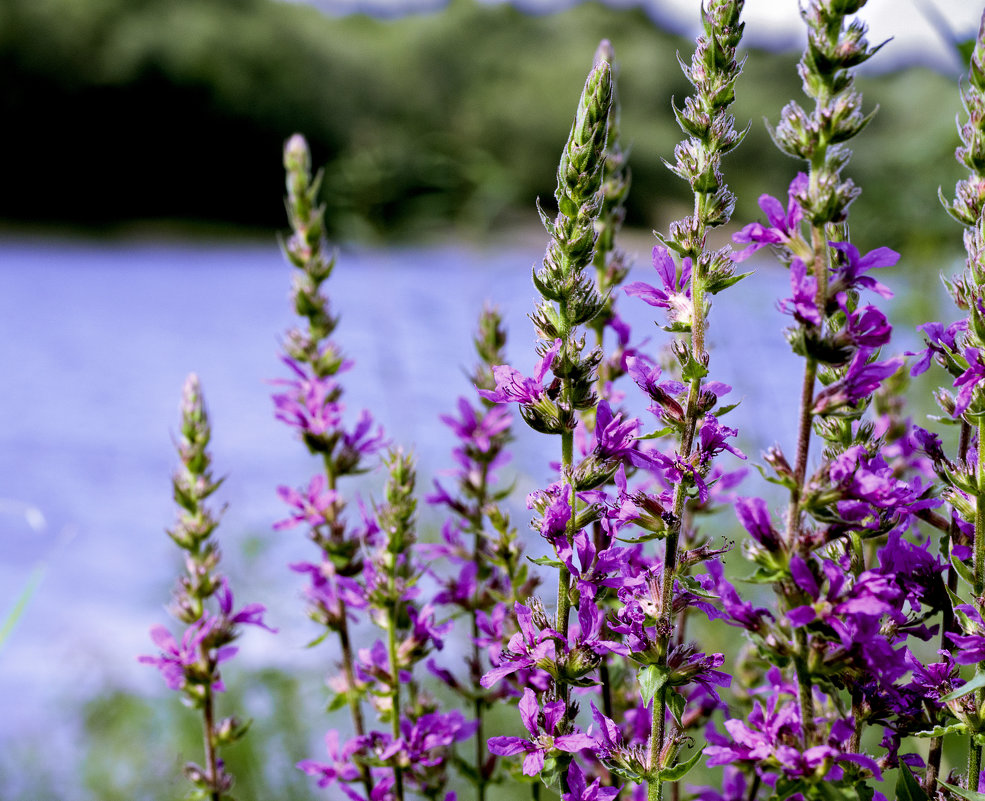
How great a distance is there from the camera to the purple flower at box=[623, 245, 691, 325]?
90cm

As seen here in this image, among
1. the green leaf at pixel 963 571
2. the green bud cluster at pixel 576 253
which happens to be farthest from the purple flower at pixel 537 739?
the green leaf at pixel 963 571

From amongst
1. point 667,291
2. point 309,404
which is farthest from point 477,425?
point 667,291

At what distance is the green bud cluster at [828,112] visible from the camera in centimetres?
80

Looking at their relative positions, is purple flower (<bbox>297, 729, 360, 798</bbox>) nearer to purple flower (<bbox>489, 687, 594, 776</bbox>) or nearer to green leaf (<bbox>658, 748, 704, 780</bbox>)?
purple flower (<bbox>489, 687, 594, 776</bbox>)

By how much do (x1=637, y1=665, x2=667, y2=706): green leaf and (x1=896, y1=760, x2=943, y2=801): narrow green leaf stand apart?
0.78ft

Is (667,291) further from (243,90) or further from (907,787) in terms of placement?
(243,90)

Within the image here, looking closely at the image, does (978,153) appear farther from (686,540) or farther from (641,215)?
(641,215)

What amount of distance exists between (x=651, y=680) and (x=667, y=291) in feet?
1.30

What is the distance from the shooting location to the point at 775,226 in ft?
2.85

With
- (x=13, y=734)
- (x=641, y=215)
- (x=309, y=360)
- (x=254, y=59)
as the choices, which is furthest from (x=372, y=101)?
(x=309, y=360)

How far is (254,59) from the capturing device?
23219mm

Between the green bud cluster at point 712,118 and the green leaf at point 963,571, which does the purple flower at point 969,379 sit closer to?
the green leaf at point 963,571

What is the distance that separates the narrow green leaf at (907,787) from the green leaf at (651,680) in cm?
24

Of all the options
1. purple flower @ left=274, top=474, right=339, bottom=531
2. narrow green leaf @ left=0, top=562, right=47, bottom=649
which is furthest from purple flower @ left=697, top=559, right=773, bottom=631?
narrow green leaf @ left=0, top=562, right=47, bottom=649
